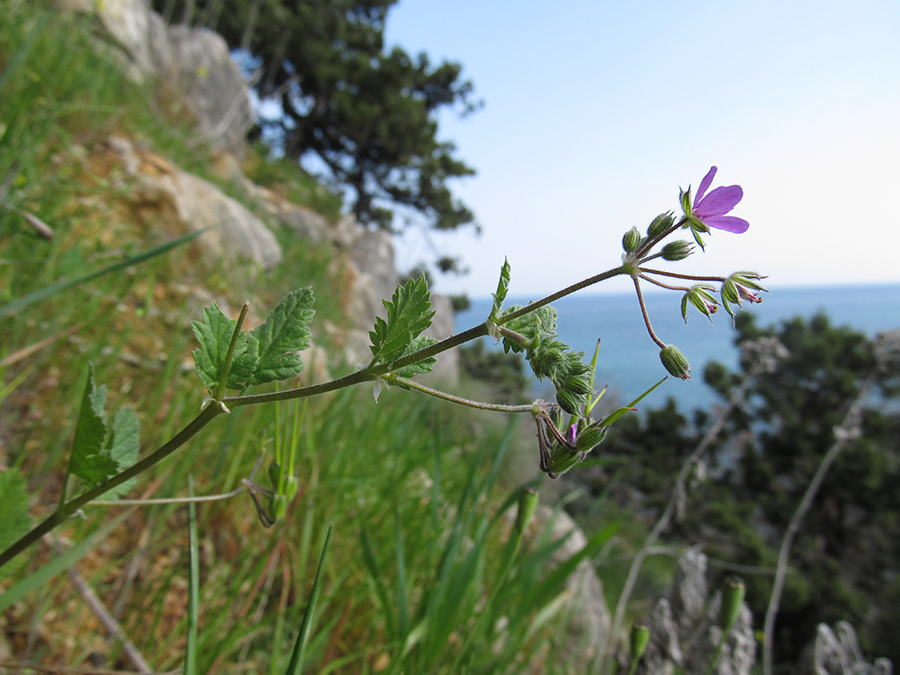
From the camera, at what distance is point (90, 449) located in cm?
38

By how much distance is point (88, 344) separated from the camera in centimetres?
A: 123

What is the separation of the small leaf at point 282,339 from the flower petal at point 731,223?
0.95ft

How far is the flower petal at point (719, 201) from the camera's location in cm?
34

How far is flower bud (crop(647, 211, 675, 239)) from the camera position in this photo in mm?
341

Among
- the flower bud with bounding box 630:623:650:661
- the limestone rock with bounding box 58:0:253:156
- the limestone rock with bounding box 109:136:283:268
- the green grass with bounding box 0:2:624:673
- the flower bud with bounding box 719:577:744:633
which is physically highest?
the limestone rock with bounding box 58:0:253:156

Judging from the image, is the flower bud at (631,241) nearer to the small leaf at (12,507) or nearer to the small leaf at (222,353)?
the small leaf at (222,353)

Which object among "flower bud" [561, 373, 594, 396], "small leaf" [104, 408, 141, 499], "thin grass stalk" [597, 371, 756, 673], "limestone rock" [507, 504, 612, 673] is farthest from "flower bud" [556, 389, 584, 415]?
"limestone rock" [507, 504, 612, 673]

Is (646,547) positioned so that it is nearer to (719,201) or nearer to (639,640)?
(639,640)

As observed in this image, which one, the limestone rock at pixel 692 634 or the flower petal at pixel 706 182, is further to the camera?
the limestone rock at pixel 692 634

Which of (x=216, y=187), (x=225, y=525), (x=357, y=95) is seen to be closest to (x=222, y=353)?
(x=225, y=525)

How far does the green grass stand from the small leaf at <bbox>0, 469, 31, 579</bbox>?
6cm

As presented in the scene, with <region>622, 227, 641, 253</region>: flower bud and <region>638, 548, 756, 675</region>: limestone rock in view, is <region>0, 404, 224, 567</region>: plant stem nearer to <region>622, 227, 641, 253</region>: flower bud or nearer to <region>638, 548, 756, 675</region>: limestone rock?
<region>622, 227, 641, 253</region>: flower bud

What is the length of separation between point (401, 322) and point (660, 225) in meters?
0.18

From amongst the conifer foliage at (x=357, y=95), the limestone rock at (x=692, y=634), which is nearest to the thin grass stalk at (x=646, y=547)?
the limestone rock at (x=692, y=634)
